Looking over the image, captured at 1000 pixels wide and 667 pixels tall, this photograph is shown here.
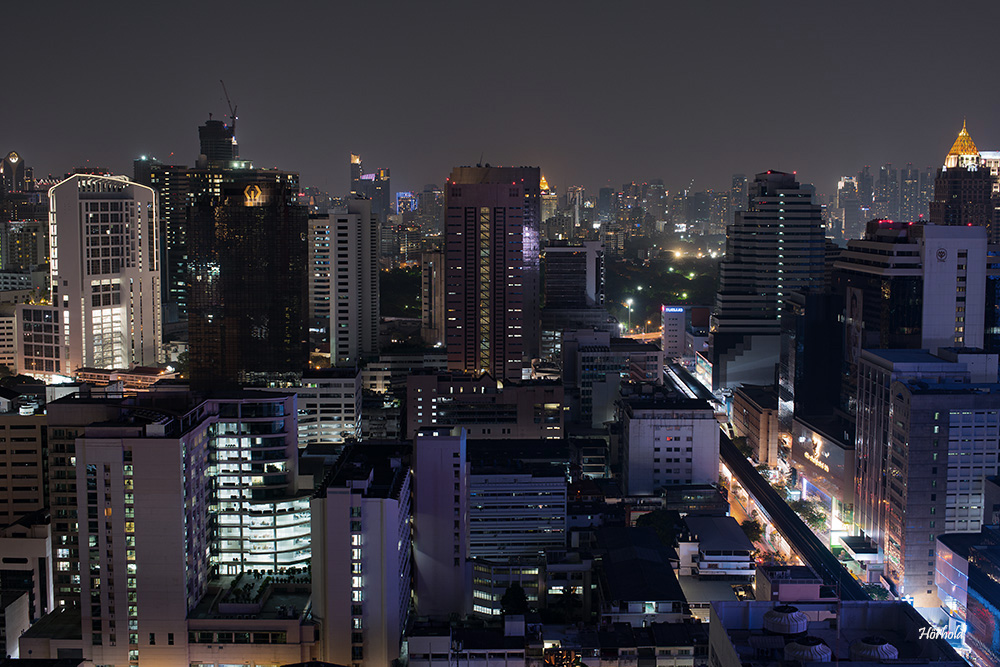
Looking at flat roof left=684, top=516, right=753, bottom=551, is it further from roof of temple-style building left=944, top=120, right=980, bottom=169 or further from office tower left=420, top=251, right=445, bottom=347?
roof of temple-style building left=944, top=120, right=980, bottom=169

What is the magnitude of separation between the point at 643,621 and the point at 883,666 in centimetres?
833

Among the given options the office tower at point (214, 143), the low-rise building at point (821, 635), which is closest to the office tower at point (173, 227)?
the office tower at point (214, 143)

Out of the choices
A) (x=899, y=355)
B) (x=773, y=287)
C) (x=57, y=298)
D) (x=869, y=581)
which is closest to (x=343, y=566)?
(x=869, y=581)

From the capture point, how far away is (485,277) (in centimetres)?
3291

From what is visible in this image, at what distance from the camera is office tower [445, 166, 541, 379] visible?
3256cm

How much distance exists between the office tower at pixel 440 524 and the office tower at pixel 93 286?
797 inches

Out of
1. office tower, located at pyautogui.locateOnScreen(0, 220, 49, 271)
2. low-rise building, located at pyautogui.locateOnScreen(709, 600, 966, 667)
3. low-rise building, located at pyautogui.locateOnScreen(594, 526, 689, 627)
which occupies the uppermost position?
office tower, located at pyautogui.locateOnScreen(0, 220, 49, 271)

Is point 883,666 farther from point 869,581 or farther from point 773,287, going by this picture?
point 773,287

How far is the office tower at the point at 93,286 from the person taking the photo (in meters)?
33.6

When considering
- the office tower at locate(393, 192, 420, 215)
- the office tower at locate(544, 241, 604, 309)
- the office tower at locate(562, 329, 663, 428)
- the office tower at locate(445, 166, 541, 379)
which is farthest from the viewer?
the office tower at locate(393, 192, 420, 215)

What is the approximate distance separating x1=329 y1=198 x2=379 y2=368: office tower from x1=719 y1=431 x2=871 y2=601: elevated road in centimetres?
1419

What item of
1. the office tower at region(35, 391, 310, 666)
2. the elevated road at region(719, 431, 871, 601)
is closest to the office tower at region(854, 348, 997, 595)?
the elevated road at region(719, 431, 871, 601)

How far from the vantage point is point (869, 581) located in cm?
1970

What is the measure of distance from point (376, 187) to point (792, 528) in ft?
181
